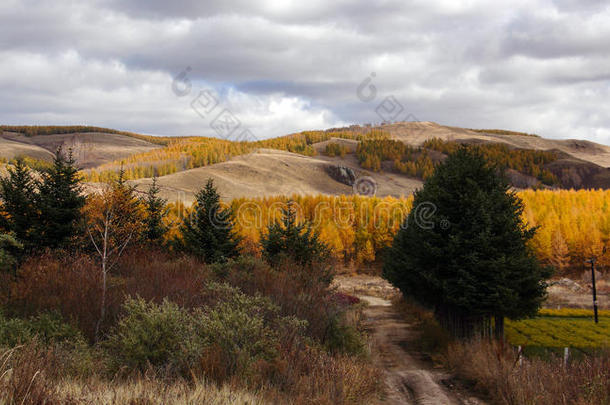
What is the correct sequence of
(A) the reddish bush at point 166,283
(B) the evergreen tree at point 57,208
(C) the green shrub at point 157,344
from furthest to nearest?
(B) the evergreen tree at point 57,208 < (A) the reddish bush at point 166,283 < (C) the green shrub at point 157,344

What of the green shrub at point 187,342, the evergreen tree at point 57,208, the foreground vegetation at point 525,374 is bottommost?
the foreground vegetation at point 525,374

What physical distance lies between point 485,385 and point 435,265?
7.99 metres

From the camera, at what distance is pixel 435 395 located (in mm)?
13867

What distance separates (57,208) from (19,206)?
7.23 ft

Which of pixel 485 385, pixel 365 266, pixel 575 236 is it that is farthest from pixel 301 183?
pixel 485 385

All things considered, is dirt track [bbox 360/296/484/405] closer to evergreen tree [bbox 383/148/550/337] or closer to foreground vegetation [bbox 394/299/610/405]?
foreground vegetation [bbox 394/299/610/405]

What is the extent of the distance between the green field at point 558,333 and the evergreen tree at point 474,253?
1754 mm

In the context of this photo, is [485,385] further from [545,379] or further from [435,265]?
[435,265]

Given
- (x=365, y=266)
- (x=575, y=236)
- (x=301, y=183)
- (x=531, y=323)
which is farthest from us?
(x=301, y=183)

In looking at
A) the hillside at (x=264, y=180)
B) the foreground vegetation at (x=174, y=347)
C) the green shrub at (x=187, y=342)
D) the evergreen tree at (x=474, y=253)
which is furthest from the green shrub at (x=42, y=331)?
the hillside at (x=264, y=180)

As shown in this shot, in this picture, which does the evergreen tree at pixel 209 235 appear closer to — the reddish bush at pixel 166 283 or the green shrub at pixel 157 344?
the reddish bush at pixel 166 283

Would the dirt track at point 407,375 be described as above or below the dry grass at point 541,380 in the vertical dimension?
below

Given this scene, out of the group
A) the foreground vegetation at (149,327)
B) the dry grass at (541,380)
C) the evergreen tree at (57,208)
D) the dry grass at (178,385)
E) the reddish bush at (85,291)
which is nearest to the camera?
the dry grass at (178,385)

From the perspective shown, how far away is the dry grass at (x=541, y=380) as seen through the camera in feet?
35.3
